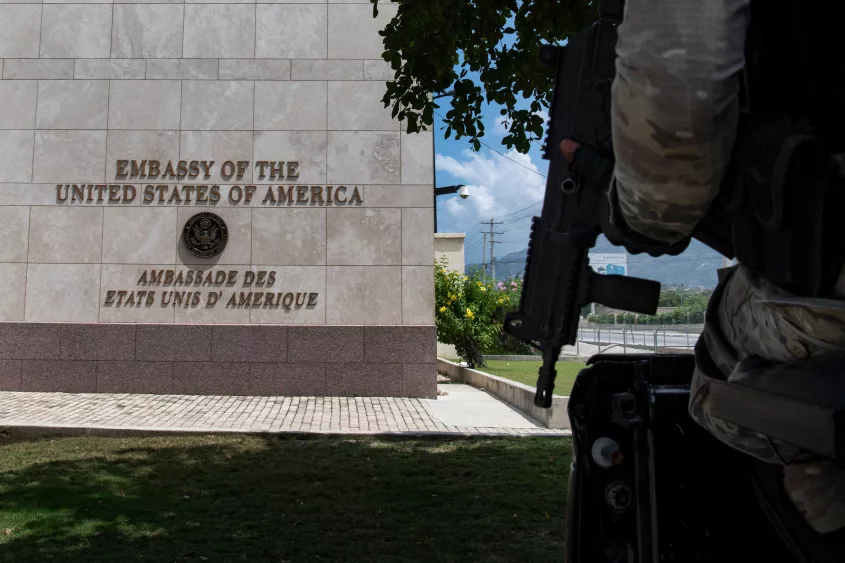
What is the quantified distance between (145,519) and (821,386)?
14.0 ft

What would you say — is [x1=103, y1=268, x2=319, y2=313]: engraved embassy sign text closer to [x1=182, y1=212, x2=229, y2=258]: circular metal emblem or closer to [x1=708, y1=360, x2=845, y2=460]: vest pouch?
[x1=182, y1=212, x2=229, y2=258]: circular metal emblem

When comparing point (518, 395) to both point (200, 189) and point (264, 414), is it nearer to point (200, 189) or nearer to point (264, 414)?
point (264, 414)

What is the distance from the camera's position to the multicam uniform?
1.07 meters

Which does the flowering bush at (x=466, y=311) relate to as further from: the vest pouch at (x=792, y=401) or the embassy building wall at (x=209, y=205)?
the vest pouch at (x=792, y=401)

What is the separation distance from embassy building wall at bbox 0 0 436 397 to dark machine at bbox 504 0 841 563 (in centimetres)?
790

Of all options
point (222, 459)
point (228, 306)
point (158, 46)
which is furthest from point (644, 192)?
point (158, 46)

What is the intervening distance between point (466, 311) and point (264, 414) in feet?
23.6

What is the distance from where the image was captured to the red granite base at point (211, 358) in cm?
997

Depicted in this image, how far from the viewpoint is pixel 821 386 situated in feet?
3.60

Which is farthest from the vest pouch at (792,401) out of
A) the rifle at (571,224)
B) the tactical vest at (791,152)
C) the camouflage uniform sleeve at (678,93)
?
the rifle at (571,224)

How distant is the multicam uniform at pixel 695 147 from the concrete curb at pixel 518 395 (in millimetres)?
3723

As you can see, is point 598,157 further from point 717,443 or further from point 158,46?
point 158,46

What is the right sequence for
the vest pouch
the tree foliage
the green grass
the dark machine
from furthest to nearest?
the green grass
the tree foliage
the dark machine
the vest pouch

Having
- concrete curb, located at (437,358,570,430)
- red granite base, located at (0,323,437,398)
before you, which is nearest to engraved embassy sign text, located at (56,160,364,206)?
red granite base, located at (0,323,437,398)
